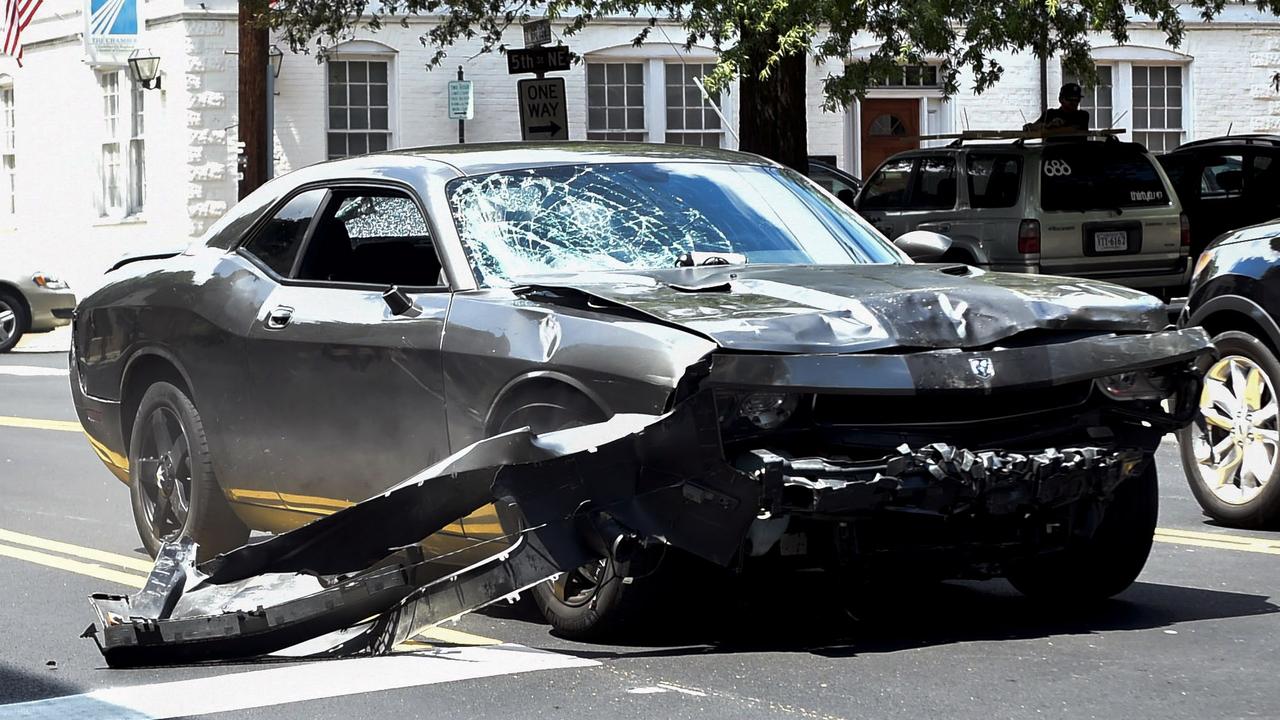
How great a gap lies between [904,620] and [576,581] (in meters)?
1.11

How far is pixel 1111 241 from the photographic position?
18.2 meters

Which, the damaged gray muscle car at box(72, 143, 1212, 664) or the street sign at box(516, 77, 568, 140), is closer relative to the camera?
the damaged gray muscle car at box(72, 143, 1212, 664)

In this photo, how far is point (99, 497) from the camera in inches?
422

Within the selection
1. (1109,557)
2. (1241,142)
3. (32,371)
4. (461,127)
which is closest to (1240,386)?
(1109,557)

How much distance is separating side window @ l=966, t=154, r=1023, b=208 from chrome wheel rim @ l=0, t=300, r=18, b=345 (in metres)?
12.4

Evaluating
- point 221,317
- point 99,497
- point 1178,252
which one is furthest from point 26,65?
point 221,317

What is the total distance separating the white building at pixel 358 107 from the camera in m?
29.0

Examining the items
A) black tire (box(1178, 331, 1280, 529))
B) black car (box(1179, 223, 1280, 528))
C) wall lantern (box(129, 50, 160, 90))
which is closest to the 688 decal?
black car (box(1179, 223, 1280, 528))

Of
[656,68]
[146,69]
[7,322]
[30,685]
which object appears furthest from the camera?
[656,68]

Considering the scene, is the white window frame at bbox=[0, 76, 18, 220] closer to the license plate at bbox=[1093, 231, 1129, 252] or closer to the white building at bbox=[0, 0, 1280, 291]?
the white building at bbox=[0, 0, 1280, 291]

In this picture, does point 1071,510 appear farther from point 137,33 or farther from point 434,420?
point 137,33

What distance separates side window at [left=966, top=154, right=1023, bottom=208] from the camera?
18.3 metres

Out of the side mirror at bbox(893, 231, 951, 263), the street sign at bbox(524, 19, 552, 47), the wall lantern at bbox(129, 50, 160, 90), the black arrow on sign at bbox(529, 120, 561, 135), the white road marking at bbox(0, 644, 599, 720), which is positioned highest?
the wall lantern at bbox(129, 50, 160, 90)

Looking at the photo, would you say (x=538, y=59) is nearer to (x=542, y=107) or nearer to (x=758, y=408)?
(x=542, y=107)
